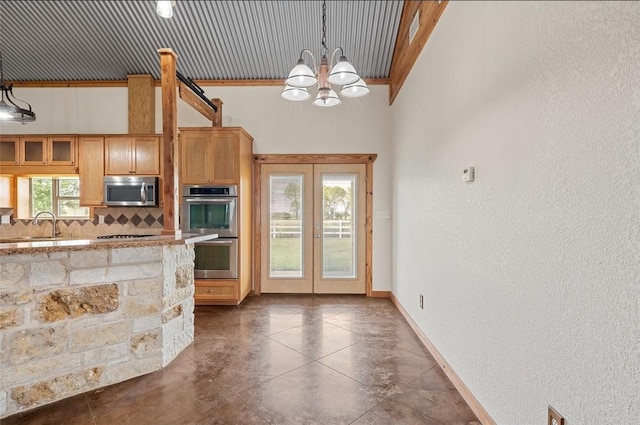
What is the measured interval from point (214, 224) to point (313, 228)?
58.3 inches

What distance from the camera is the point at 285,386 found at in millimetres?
2291

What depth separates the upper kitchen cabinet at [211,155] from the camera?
4.14 meters

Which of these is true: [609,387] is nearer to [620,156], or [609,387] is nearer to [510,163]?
[620,156]

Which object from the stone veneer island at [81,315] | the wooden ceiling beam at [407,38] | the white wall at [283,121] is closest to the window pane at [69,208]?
the white wall at [283,121]

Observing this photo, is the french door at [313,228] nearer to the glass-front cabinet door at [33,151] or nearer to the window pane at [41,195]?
the glass-front cabinet door at [33,151]

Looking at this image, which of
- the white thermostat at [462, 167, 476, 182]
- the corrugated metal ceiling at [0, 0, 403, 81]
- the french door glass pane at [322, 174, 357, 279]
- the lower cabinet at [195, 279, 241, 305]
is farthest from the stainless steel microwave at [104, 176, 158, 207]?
the white thermostat at [462, 167, 476, 182]

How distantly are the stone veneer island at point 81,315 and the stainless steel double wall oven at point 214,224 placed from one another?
1412 mm

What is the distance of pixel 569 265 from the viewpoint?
3.98ft

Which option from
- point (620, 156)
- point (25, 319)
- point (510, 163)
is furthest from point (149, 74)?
point (620, 156)

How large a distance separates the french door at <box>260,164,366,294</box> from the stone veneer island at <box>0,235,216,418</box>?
2.18 meters

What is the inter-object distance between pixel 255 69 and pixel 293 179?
5.77 feet

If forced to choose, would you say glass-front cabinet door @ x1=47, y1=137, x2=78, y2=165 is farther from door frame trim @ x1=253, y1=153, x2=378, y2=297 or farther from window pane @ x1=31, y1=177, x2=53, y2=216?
door frame trim @ x1=253, y1=153, x2=378, y2=297

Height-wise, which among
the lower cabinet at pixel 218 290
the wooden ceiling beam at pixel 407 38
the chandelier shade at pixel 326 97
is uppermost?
the wooden ceiling beam at pixel 407 38

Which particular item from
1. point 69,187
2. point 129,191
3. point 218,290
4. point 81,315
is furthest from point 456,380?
point 69,187
